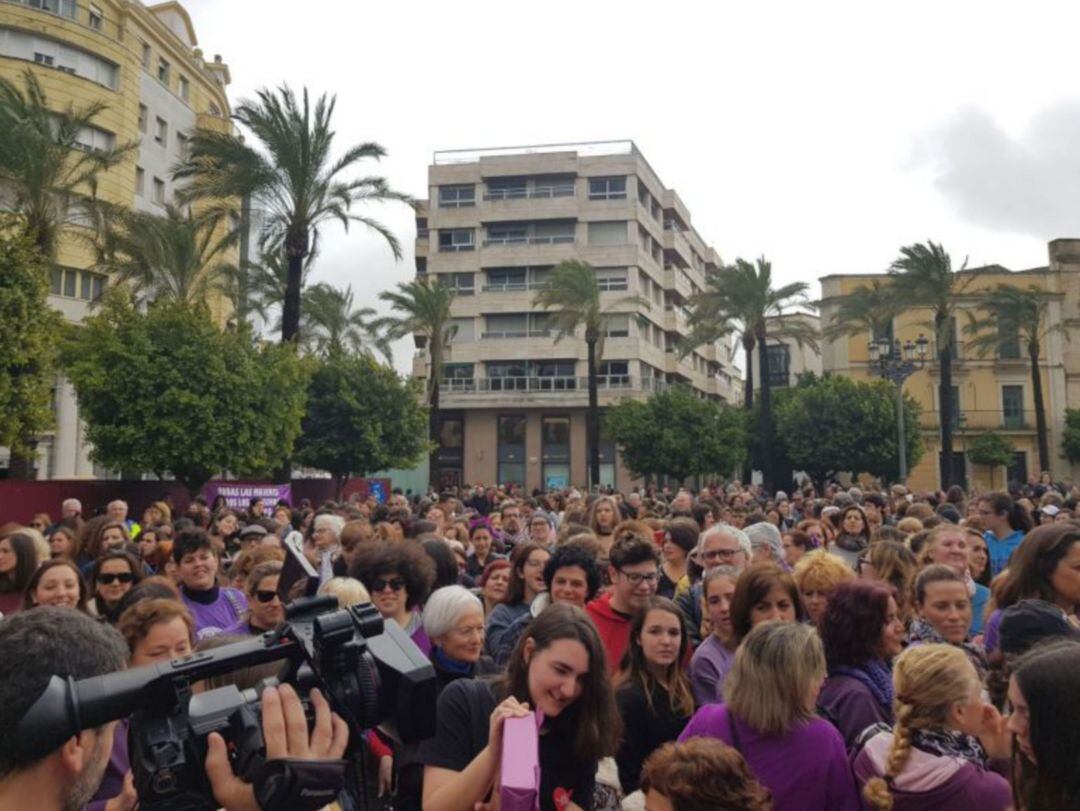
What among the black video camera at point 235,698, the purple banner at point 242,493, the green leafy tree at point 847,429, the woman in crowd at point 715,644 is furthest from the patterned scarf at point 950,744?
the green leafy tree at point 847,429

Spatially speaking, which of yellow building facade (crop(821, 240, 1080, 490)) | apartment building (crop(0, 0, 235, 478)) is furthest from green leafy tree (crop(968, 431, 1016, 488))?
apartment building (crop(0, 0, 235, 478))

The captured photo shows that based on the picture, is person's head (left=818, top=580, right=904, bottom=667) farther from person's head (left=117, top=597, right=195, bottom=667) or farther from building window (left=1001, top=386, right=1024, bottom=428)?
building window (left=1001, top=386, right=1024, bottom=428)

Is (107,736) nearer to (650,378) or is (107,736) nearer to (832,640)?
(832,640)

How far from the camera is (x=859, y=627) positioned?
11.8 ft

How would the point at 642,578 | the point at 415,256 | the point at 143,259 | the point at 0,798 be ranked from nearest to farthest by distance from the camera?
the point at 0,798, the point at 642,578, the point at 143,259, the point at 415,256

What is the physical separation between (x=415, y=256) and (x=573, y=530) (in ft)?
167

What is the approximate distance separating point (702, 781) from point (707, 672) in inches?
72.8

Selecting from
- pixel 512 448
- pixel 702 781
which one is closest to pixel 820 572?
pixel 702 781

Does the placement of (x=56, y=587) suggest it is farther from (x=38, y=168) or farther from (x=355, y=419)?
(x=355, y=419)

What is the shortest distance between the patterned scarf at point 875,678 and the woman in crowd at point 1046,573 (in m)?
1.17

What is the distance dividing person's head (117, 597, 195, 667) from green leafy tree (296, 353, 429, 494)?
94.4ft

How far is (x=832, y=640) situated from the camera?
3.64 meters

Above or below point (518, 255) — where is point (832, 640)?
below

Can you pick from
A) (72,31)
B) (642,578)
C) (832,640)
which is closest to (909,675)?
(832,640)
